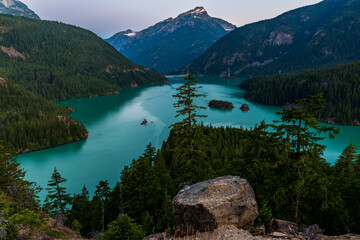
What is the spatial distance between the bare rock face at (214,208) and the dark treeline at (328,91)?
104824 mm

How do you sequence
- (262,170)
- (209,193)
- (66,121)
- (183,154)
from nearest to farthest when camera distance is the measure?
(209,193) < (262,170) < (183,154) < (66,121)

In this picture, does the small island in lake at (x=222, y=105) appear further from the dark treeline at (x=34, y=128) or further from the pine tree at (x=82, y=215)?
the pine tree at (x=82, y=215)

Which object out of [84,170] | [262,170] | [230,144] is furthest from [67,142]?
[262,170]

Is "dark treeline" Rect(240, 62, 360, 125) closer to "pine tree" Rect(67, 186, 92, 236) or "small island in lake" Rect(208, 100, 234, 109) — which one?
"small island in lake" Rect(208, 100, 234, 109)

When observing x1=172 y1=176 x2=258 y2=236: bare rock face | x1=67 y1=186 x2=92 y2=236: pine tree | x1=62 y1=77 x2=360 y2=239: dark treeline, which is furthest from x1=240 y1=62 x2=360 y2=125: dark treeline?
x1=67 y1=186 x2=92 y2=236: pine tree

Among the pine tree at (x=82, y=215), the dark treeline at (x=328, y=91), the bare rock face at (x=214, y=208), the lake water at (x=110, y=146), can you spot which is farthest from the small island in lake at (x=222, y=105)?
the bare rock face at (x=214, y=208)

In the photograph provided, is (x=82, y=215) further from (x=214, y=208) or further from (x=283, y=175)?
(x=283, y=175)

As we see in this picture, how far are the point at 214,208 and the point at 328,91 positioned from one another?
14127 centimetres

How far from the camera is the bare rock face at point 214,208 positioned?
1275 centimetres

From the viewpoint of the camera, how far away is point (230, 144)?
61.0 meters

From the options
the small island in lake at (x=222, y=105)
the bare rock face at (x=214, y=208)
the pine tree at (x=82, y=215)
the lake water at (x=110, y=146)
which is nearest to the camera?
the bare rock face at (x=214, y=208)

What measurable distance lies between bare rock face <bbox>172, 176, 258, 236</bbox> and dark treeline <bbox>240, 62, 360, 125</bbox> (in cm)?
10482

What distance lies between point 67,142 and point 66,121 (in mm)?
11796

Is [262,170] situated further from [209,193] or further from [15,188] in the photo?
[15,188]
